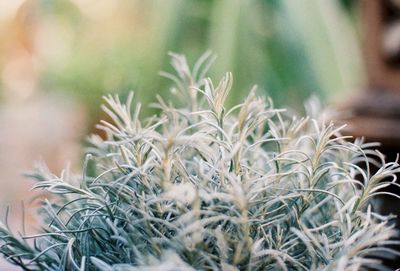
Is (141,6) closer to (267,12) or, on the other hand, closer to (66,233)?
(267,12)

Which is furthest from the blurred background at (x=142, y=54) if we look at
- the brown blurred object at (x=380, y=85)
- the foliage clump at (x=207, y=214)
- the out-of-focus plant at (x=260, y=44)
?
the foliage clump at (x=207, y=214)

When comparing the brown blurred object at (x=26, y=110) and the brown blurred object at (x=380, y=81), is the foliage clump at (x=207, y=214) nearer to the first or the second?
the brown blurred object at (x=380, y=81)

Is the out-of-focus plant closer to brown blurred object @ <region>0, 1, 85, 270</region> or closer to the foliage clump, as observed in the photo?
brown blurred object @ <region>0, 1, 85, 270</region>

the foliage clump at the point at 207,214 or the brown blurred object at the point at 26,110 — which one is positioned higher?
the foliage clump at the point at 207,214

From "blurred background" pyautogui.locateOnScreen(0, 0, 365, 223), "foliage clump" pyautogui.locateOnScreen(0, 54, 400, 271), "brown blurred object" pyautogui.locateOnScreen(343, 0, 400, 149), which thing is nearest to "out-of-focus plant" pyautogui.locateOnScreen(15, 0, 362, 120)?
"blurred background" pyautogui.locateOnScreen(0, 0, 365, 223)

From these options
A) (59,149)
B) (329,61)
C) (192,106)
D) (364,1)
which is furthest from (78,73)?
(192,106)

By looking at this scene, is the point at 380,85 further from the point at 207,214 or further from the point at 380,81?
the point at 207,214
